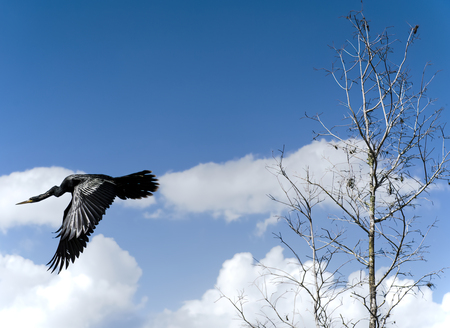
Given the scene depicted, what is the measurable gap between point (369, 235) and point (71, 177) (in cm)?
584

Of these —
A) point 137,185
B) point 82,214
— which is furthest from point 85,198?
Result: point 137,185

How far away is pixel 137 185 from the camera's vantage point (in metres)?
8.28

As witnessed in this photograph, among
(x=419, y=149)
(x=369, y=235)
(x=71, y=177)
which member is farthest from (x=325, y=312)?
(x=71, y=177)

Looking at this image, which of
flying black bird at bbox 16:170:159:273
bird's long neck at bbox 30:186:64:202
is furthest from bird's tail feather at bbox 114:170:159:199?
bird's long neck at bbox 30:186:64:202

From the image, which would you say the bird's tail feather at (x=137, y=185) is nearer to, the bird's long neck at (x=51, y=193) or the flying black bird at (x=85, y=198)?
the flying black bird at (x=85, y=198)

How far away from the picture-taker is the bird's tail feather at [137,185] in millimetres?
8141

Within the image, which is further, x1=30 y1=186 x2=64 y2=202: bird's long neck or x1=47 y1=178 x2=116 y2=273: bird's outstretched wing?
x1=30 y1=186 x2=64 y2=202: bird's long neck

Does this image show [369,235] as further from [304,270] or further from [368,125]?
[368,125]

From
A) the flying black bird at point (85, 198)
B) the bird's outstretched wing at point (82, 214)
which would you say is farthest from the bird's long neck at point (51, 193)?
the bird's outstretched wing at point (82, 214)

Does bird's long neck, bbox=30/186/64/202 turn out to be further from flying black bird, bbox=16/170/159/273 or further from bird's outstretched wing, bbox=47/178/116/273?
bird's outstretched wing, bbox=47/178/116/273

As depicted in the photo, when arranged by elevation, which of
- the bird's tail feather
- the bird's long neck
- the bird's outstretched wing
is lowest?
the bird's outstretched wing

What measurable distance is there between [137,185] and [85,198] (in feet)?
6.36

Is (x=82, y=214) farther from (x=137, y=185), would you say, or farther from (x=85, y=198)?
(x=137, y=185)

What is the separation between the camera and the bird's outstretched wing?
5871 mm
